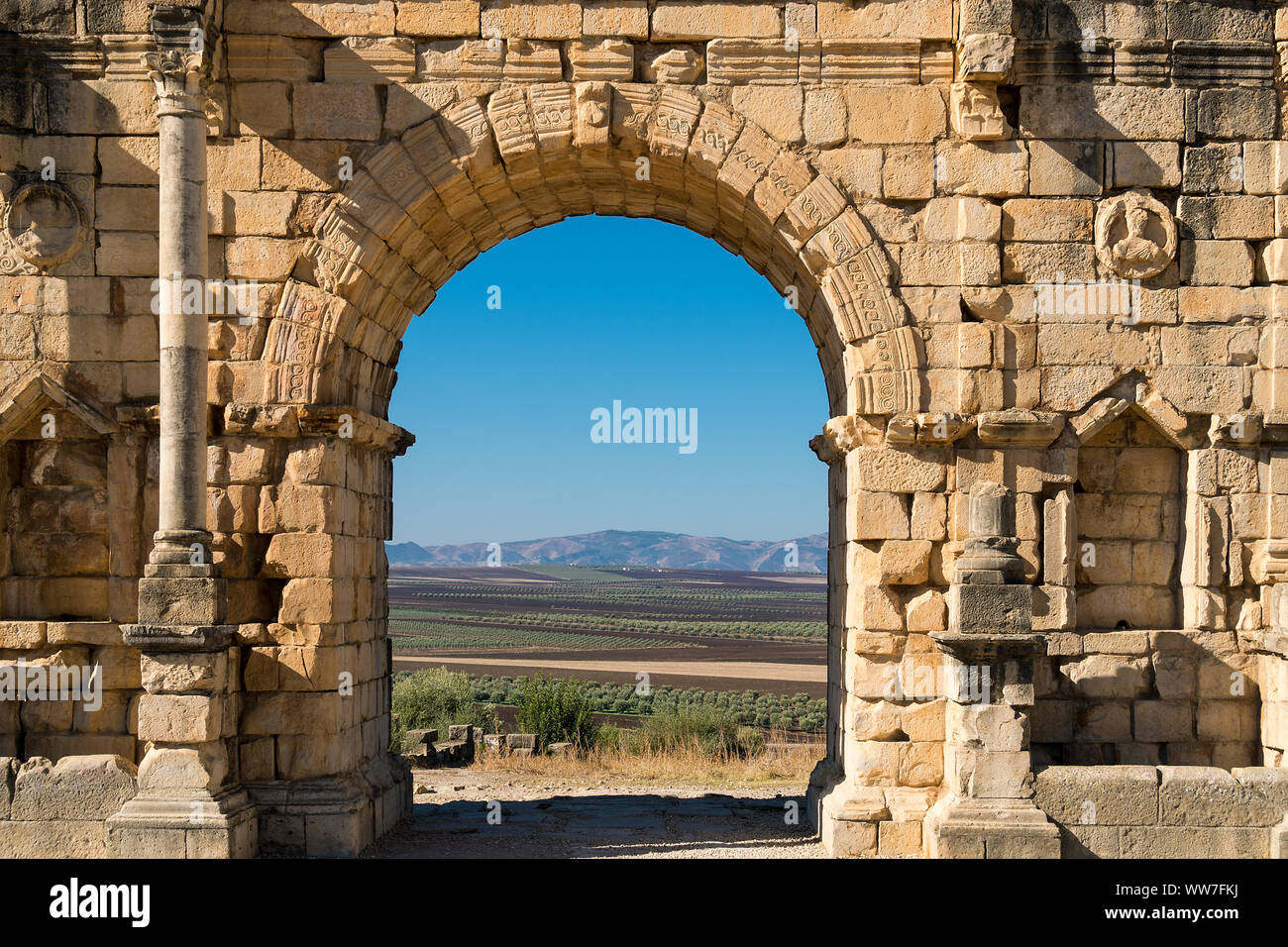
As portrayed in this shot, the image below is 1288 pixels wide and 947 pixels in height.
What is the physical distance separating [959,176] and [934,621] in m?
3.16

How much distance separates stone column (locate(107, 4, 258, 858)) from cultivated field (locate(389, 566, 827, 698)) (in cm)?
2519

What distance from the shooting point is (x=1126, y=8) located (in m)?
8.84

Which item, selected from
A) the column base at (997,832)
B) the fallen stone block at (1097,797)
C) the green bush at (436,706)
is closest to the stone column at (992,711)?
the column base at (997,832)

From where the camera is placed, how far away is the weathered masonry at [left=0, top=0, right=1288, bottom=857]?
28.6 feet

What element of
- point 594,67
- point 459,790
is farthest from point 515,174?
point 459,790

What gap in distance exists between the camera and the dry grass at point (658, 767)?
13117 mm

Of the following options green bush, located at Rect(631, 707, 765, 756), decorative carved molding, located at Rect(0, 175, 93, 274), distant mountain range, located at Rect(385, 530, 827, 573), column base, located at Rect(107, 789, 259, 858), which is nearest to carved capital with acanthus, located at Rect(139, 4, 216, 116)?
decorative carved molding, located at Rect(0, 175, 93, 274)

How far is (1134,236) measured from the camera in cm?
875

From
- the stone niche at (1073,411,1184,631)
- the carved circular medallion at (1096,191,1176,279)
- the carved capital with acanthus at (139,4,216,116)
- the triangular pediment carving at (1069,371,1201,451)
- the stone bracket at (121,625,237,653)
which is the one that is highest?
the carved capital with acanthus at (139,4,216,116)

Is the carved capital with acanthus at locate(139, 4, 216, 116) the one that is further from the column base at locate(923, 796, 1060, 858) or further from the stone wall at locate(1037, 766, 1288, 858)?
the stone wall at locate(1037, 766, 1288, 858)

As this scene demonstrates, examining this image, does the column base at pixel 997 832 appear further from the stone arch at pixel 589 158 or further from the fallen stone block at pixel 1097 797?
the stone arch at pixel 589 158

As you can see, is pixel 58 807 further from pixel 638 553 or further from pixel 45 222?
pixel 638 553

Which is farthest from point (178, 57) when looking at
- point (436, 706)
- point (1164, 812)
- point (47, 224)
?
point (436, 706)

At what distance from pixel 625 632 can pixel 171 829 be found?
2035 inches
